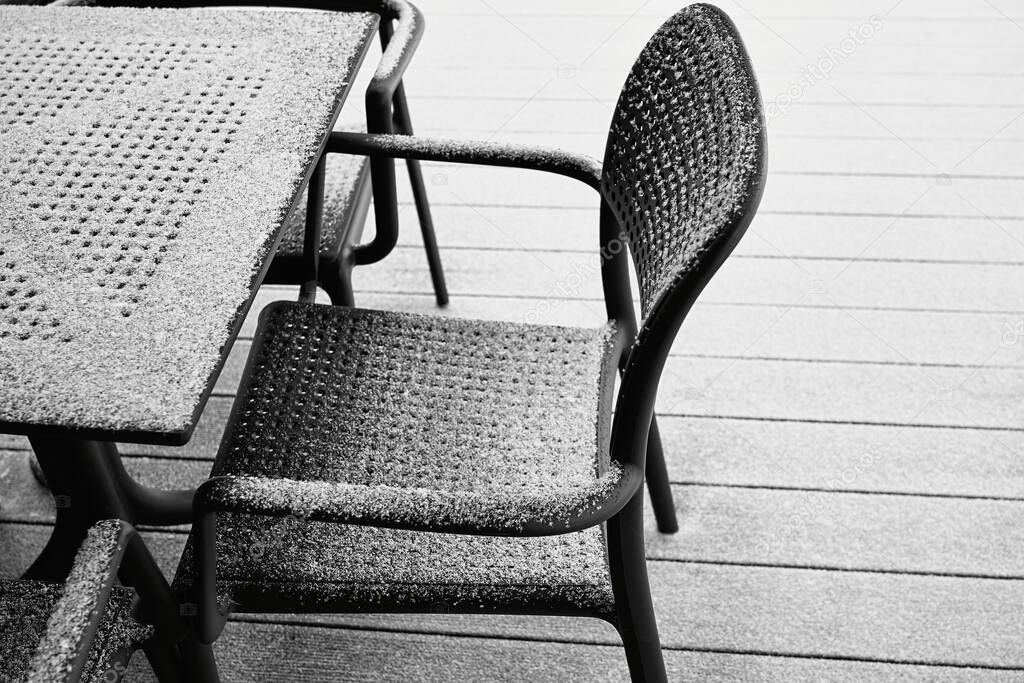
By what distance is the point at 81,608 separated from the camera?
2.27 ft

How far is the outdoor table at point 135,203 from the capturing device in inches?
27.5

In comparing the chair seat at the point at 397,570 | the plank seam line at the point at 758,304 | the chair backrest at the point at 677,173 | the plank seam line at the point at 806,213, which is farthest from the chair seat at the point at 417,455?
the plank seam line at the point at 806,213

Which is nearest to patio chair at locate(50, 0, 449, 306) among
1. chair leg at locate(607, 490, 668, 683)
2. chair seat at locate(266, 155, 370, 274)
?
chair seat at locate(266, 155, 370, 274)

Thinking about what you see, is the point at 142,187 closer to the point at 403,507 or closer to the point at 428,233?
the point at 403,507

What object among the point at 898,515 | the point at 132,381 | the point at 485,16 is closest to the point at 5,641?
the point at 132,381

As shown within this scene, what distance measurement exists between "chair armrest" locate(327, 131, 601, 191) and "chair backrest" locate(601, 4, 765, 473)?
0.07 metres

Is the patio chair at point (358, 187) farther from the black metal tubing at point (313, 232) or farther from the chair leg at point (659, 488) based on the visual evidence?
the chair leg at point (659, 488)

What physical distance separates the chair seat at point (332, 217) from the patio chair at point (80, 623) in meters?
0.52

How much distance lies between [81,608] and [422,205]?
3.49 ft

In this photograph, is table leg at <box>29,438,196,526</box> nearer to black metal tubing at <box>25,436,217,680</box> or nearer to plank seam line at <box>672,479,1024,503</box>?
black metal tubing at <box>25,436,217,680</box>

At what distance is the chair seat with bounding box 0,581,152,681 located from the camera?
30.5 inches

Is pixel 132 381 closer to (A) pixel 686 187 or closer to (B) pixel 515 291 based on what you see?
(A) pixel 686 187

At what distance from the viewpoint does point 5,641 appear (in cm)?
79

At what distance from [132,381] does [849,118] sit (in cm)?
211
